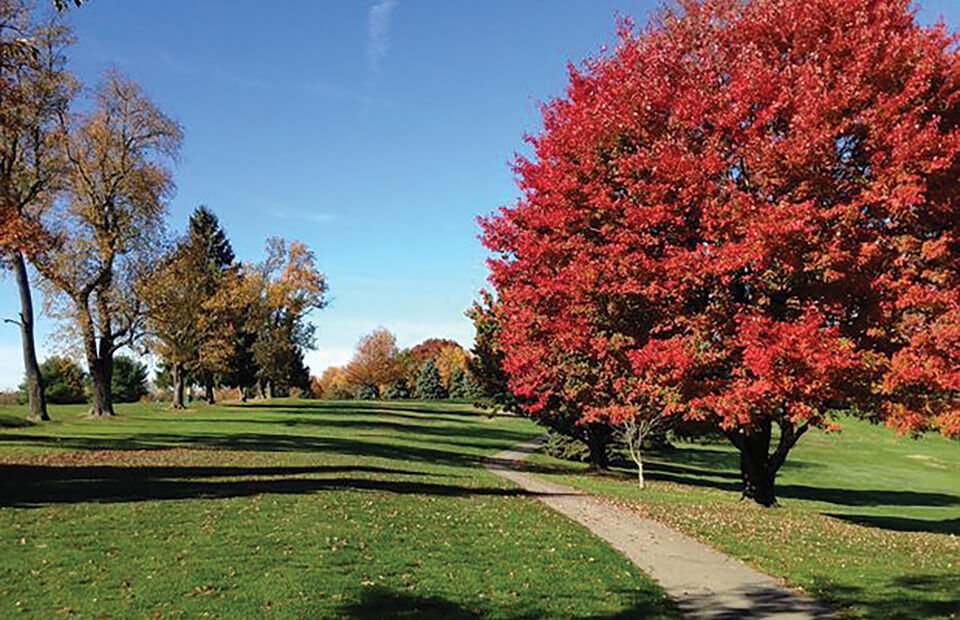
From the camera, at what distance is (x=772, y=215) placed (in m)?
13.0

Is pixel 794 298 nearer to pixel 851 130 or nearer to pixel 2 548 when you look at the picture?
pixel 851 130

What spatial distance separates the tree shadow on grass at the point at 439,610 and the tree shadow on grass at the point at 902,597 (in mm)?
2591

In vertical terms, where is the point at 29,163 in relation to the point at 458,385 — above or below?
above

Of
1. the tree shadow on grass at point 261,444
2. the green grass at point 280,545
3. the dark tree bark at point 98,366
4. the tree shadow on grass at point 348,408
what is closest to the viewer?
the green grass at point 280,545

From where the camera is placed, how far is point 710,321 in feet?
49.1

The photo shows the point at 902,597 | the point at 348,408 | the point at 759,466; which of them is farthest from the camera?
the point at 348,408

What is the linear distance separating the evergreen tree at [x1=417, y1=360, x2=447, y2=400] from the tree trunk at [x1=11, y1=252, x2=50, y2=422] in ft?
268

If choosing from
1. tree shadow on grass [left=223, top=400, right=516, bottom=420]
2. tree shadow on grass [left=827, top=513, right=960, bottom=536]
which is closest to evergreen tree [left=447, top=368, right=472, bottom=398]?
tree shadow on grass [left=223, top=400, right=516, bottom=420]

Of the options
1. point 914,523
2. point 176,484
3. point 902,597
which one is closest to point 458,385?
point 914,523

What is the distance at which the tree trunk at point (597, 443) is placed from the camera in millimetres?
32562

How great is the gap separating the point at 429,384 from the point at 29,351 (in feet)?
274

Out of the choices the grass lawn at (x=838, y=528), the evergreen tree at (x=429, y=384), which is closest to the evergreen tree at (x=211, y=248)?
the grass lawn at (x=838, y=528)

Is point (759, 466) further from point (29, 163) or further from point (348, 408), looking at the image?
point (348, 408)

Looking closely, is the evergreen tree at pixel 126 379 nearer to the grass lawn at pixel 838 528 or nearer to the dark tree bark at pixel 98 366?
the dark tree bark at pixel 98 366
